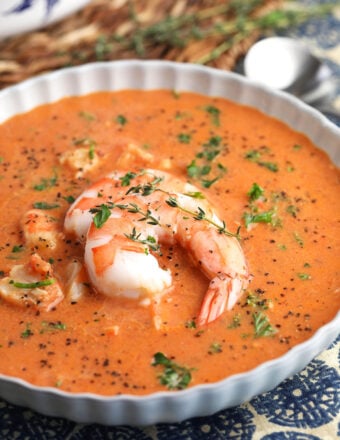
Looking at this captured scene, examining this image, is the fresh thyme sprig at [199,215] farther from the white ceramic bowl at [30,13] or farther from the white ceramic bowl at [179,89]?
the white ceramic bowl at [30,13]

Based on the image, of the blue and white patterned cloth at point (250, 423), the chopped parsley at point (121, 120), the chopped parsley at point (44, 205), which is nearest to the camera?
the blue and white patterned cloth at point (250, 423)

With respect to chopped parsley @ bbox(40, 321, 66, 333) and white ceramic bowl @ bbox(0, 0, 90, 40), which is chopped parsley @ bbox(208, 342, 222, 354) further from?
white ceramic bowl @ bbox(0, 0, 90, 40)

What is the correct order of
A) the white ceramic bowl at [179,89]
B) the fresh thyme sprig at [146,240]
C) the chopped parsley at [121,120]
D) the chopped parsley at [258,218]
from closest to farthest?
Answer: 1. the white ceramic bowl at [179,89]
2. the fresh thyme sprig at [146,240]
3. the chopped parsley at [258,218]
4. the chopped parsley at [121,120]

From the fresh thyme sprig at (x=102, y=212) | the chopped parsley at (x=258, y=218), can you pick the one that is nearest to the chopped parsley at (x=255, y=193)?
the chopped parsley at (x=258, y=218)

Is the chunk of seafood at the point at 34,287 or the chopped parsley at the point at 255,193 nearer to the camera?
the chunk of seafood at the point at 34,287

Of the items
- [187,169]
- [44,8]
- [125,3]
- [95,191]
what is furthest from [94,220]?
[125,3]

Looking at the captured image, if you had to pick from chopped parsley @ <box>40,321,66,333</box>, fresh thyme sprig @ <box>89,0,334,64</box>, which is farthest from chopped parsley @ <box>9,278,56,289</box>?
fresh thyme sprig @ <box>89,0,334,64</box>
